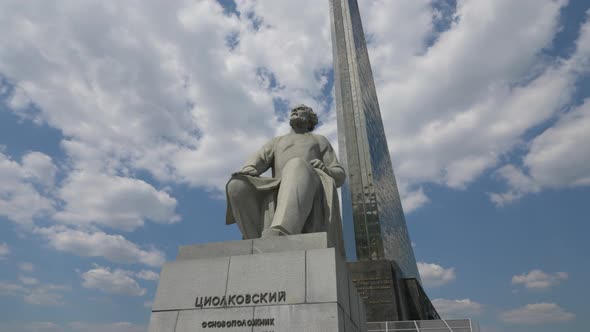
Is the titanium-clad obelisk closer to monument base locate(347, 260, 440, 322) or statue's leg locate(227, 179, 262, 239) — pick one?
monument base locate(347, 260, 440, 322)

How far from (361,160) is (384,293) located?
414 inches

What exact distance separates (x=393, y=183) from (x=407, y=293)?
50.4 feet

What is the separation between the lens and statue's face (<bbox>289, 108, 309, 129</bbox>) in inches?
284

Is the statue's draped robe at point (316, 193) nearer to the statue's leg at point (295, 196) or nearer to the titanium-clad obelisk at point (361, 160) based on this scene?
the statue's leg at point (295, 196)

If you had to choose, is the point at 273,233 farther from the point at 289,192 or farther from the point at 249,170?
the point at 249,170

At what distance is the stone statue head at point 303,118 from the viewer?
23.7 feet

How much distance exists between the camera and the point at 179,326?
4027 millimetres

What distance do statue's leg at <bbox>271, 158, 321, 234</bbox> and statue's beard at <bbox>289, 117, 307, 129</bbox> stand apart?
65.6 inches

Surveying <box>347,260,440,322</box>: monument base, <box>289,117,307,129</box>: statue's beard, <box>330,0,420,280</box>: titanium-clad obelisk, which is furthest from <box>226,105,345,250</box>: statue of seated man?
<box>330,0,420,280</box>: titanium-clad obelisk

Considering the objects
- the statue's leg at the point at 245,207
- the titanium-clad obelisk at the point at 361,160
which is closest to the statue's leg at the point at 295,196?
the statue's leg at the point at 245,207

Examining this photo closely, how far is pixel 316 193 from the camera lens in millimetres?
5602

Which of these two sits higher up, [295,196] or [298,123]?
[298,123]

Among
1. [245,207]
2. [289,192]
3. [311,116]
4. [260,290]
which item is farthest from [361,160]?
[260,290]

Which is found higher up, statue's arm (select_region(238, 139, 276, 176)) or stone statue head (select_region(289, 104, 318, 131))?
stone statue head (select_region(289, 104, 318, 131))
